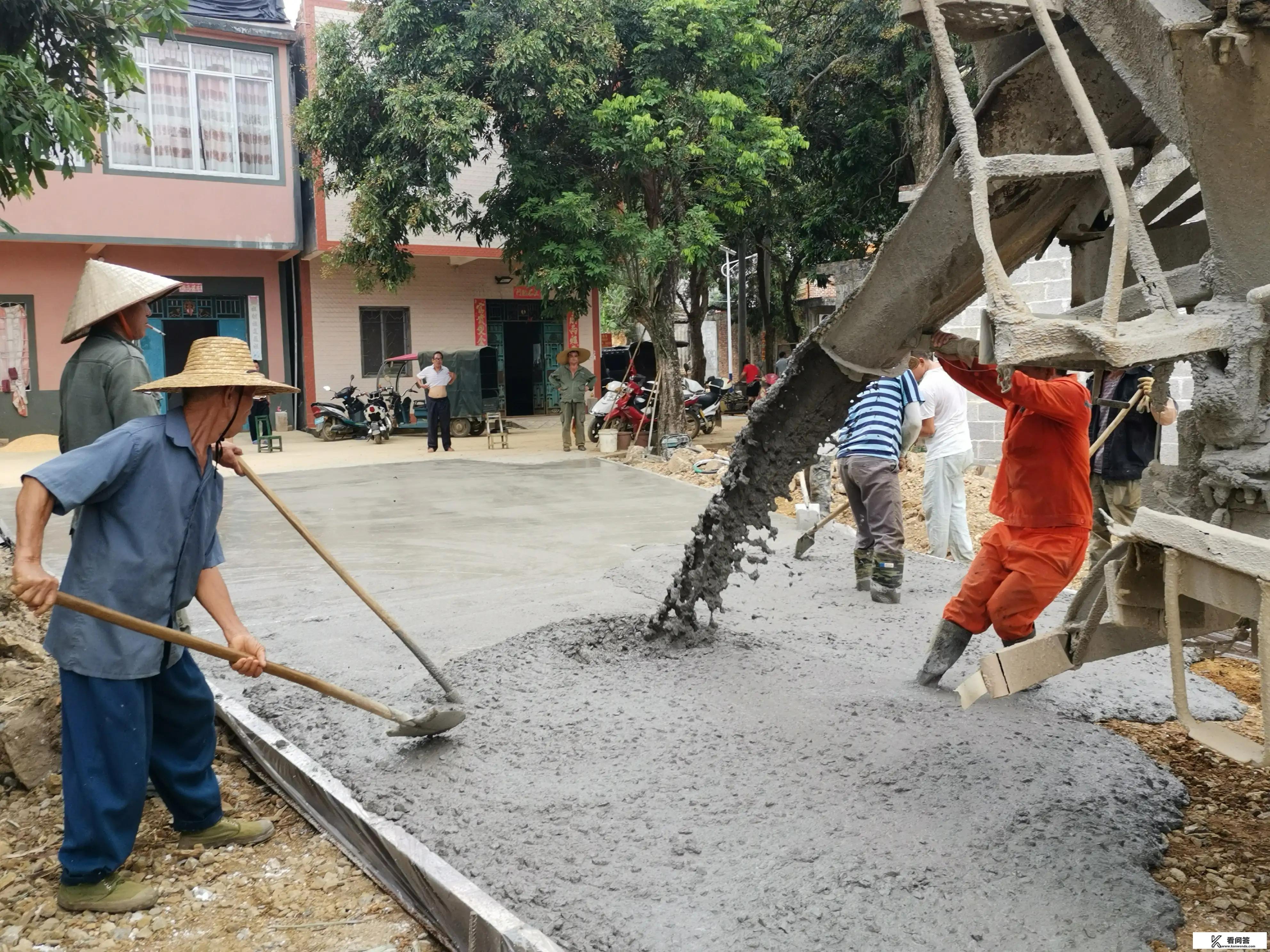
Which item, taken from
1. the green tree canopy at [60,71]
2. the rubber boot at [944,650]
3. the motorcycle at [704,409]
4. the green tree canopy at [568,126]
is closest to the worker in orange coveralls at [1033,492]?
the rubber boot at [944,650]

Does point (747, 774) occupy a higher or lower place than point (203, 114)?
lower

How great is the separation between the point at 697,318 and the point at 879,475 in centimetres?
1717

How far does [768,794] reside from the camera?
3.22 metres

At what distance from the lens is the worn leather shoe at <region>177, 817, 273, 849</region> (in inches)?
127

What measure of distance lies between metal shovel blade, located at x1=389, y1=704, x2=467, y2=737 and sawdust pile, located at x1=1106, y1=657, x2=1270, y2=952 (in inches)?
86.0

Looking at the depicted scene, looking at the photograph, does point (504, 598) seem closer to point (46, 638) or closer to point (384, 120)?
point (46, 638)

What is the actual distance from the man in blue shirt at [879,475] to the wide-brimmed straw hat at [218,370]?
3465mm

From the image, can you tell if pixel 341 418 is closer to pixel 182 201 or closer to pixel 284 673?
pixel 182 201

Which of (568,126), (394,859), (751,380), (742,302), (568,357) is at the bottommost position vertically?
(394,859)

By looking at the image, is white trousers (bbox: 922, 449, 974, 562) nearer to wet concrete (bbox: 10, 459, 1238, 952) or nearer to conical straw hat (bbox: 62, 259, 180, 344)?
wet concrete (bbox: 10, 459, 1238, 952)

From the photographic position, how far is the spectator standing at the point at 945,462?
6.36 m

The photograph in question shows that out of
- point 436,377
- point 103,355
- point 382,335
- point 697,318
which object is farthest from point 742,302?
point 103,355

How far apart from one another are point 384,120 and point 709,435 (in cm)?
679

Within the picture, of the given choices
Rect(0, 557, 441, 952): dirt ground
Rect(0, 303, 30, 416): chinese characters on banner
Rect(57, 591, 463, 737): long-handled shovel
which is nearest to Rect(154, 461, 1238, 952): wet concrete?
Rect(57, 591, 463, 737): long-handled shovel
